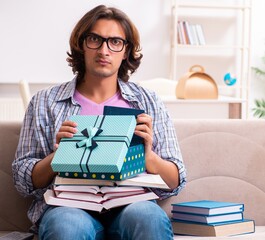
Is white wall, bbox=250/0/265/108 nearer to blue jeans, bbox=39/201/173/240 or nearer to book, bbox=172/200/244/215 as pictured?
book, bbox=172/200/244/215

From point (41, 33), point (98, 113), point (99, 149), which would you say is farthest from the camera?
point (41, 33)

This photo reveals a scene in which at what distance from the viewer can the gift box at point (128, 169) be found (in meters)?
1.93

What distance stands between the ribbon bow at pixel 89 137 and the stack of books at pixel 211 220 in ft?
1.44

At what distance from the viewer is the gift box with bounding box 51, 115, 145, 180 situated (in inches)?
74.5

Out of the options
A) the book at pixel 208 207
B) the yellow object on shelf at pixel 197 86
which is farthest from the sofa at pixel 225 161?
the yellow object on shelf at pixel 197 86

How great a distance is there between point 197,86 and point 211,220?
202cm

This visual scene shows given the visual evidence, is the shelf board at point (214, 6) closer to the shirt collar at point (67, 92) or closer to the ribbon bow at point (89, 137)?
the shirt collar at point (67, 92)

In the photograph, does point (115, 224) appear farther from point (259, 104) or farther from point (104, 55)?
point (259, 104)

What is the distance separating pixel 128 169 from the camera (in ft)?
6.45

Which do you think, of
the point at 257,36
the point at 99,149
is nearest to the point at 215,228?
the point at 99,149

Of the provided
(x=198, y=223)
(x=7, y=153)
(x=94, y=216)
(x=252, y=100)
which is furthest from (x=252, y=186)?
(x=252, y=100)

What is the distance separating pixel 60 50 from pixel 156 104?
4525 millimetres

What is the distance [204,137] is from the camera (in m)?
2.43

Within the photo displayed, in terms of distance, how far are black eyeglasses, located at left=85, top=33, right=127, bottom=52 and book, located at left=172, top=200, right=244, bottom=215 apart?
0.56 meters
